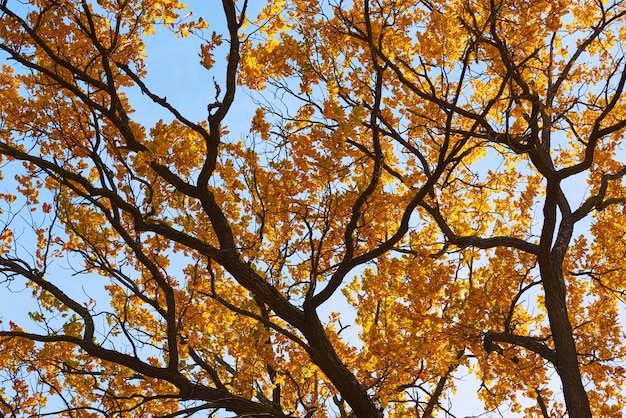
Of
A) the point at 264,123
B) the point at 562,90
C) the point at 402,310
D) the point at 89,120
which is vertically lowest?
the point at 402,310

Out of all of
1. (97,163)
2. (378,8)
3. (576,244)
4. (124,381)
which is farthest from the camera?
(576,244)

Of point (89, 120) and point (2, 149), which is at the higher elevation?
point (89, 120)

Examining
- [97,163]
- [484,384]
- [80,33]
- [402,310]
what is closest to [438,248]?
[402,310]

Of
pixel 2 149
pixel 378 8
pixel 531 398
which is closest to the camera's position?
pixel 2 149

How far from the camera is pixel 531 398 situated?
9438 millimetres

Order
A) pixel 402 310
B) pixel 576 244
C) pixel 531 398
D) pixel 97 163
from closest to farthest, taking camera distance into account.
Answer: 1. pixel 97 163
2. pixel 402 310
3. pixel 531 398
4. pixel 576 244

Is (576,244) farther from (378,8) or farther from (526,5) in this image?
(378,8)

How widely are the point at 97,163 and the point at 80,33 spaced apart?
162 centimetres

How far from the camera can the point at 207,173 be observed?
22.2ft

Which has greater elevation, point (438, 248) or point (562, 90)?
point (562, 90)

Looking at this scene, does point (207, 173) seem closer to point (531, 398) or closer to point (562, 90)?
point (531, 398)

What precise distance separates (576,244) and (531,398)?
273 centimetres

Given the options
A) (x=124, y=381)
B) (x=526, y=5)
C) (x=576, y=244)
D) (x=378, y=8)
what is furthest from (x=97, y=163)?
(x=576, y=244)

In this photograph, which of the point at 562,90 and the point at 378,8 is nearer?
the point at 378,8
